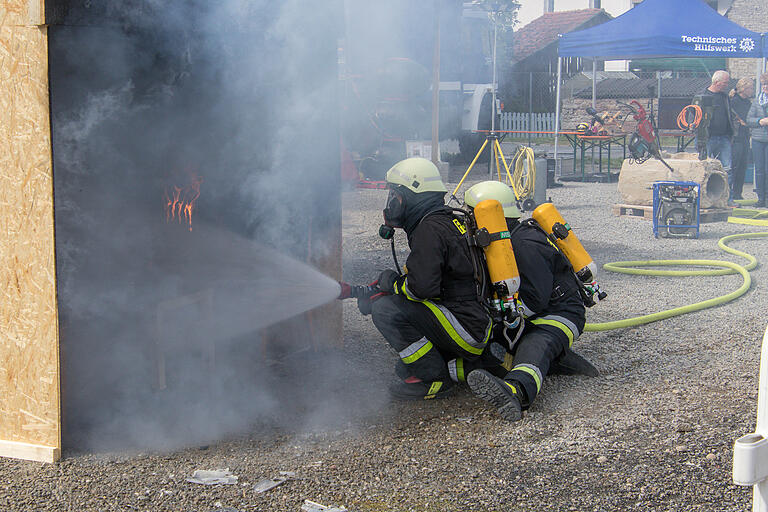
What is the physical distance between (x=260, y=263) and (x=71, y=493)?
6.57ft

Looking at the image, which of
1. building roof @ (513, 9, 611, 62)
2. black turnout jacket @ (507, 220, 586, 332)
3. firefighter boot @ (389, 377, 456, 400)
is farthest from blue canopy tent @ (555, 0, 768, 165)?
building roof @ (513, 9, 611, 62)

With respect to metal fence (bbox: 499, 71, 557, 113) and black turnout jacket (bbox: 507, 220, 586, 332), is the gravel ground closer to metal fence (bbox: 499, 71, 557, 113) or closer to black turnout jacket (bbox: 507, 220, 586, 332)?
black turnout jacket (bbox: 507, 220, 586, 332)

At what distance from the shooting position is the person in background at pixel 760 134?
11.0 metres

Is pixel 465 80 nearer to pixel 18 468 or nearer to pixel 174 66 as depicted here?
pixel 174 66

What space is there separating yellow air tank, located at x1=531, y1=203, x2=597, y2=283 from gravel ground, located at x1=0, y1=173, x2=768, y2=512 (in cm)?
67

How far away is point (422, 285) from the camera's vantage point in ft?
13.4

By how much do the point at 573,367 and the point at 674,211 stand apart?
17.6ft

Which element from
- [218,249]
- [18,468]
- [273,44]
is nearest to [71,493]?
[18,468]

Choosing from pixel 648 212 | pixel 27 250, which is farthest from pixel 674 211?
pixel 27 250

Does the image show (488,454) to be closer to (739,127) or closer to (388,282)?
(388,282)

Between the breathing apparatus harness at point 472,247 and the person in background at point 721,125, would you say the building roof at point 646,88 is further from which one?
the breathing apparatus harness at point 472,247

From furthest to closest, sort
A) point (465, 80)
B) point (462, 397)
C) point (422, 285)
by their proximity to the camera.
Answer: point (465, 80), point (462, 397), point (422, 285)

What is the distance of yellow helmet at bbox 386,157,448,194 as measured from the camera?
430 cm

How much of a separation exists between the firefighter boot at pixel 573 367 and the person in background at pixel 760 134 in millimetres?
7651
